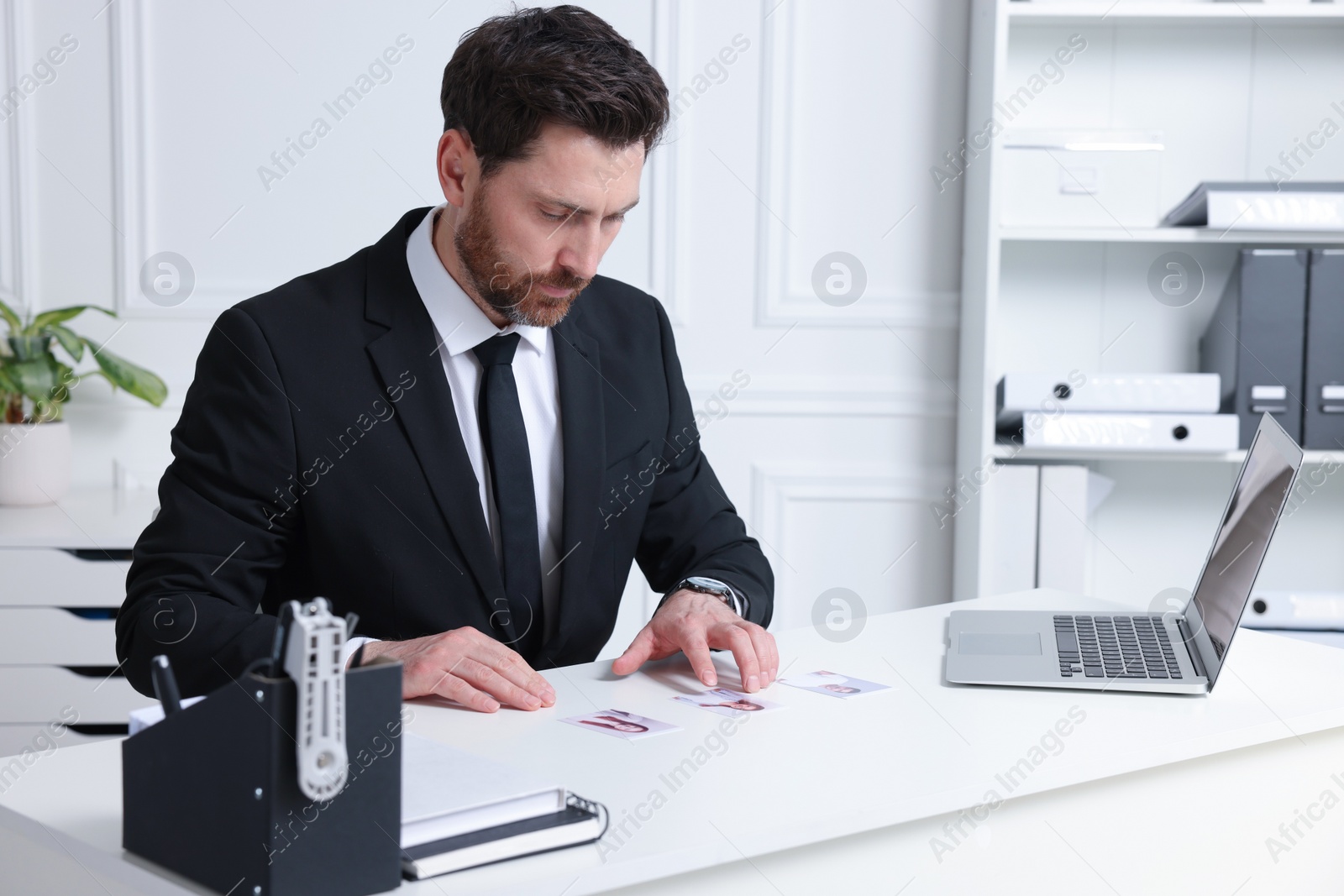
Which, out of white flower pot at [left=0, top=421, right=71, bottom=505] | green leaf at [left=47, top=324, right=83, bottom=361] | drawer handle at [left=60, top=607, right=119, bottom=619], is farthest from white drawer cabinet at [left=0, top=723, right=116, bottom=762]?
green leaf at [left=47, top=324, right=83, bottom=361]

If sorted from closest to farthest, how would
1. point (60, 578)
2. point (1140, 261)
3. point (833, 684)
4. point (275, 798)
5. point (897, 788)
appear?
1. point (275, 798)
2. point (897, 788)
3. point (833, 684)
4. point (60, 578)
5. point (1140, 261)

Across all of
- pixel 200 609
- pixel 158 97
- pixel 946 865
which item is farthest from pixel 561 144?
pixel 158 97

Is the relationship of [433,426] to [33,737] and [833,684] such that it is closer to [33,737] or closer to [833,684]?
[833,684]

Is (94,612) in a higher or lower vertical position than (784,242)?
lower

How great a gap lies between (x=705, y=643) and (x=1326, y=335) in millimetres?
1817

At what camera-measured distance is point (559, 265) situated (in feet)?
4.94

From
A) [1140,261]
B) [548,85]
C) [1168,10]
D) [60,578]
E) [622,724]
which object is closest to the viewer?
[622,724]

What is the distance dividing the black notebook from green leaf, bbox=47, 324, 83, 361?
7.13ft

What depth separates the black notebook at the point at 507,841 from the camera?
808 mm

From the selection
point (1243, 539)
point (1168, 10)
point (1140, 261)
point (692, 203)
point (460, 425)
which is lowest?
point (1243, 539)

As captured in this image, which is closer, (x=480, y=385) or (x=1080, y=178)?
(x=480, y=385)

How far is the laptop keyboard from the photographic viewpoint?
1.35m

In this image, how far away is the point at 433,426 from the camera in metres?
1.50

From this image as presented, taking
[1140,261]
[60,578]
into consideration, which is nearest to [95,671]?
[60,578]
